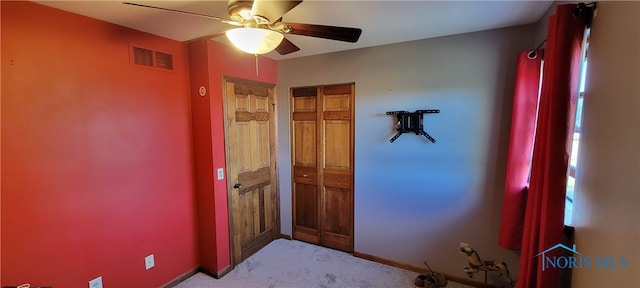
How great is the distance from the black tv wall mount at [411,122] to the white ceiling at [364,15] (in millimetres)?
710

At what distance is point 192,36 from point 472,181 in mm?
2817

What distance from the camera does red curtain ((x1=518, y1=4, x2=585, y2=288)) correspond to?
1.31 m

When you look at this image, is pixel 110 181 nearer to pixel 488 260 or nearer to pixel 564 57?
pixel 564 57

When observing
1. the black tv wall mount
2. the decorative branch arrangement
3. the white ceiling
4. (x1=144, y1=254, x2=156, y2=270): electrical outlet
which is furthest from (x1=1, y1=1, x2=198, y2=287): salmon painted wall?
the decorative branch arrangement

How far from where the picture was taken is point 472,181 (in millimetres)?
2457

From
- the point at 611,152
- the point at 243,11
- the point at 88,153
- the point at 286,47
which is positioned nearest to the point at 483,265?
the point at 611,152

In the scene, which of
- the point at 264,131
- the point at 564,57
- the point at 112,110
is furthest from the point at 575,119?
the point at 112,110

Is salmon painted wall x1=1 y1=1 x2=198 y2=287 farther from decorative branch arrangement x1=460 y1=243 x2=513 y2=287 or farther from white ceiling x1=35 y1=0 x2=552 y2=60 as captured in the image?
decorative branch arrangement x1=460 y1=243 x2=513 y2=287

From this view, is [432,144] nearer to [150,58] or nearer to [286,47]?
[286,47]

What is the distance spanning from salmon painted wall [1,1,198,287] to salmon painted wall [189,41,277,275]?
→ 115 millimetres

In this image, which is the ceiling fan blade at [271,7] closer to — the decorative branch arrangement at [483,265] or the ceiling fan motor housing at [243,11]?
the ceiling fan motor housing at [243,11]

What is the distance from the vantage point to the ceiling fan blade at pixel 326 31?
1.50m

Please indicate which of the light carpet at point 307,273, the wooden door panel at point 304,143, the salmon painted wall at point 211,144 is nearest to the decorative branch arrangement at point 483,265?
the light carpet at point 307,273

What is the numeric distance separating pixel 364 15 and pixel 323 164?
69.5 inches
